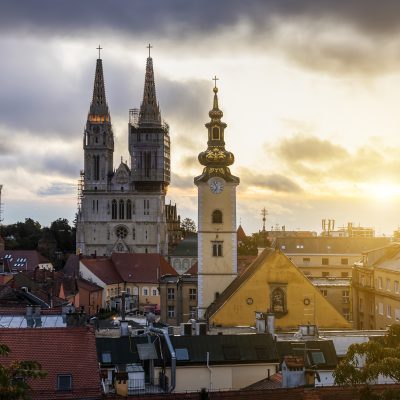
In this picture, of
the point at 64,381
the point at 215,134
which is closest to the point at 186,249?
the point at 215,134

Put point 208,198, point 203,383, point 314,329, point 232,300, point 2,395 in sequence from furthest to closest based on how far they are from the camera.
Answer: point 208,198 < point 232,300 < point 314,329 < point 203,383 < point 2,395

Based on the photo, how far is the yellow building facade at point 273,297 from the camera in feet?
177

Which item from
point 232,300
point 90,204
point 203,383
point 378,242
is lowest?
point 203,383

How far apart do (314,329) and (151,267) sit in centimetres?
7740

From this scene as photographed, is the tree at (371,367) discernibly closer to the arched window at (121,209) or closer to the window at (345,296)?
the window at (345,296)

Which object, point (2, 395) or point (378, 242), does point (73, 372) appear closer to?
point (2, 395)

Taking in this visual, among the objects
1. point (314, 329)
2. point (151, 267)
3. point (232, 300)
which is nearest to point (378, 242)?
point (151, 267)

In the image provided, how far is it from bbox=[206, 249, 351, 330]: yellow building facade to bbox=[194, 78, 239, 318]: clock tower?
10.8 meters

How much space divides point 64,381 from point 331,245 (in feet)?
263

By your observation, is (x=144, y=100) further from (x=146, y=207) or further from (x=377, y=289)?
(x=377, y=289)

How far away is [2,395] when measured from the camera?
19688mm

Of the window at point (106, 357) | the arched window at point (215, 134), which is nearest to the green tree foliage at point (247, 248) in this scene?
the arched window at point (215, 134)

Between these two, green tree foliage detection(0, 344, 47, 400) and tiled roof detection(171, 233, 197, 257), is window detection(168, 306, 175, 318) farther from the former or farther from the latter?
tiled roof detection(171, 233, 197, 257)

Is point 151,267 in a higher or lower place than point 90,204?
lower
